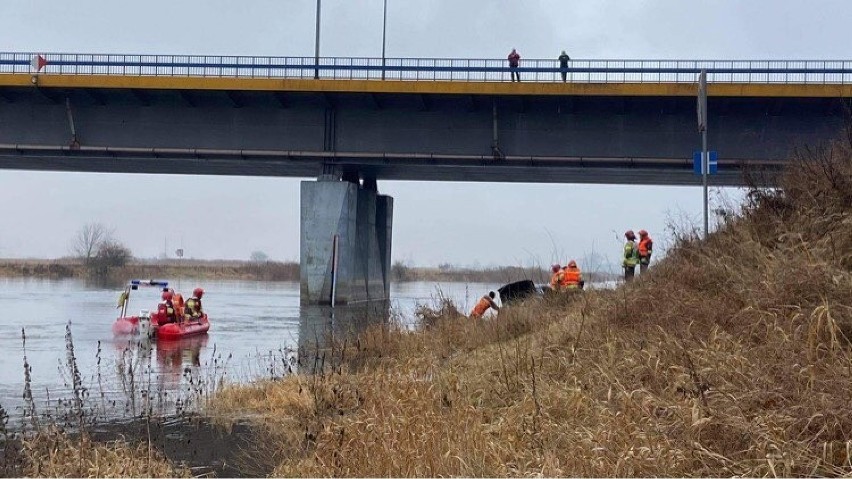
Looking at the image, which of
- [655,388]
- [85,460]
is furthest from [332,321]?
[655,388]

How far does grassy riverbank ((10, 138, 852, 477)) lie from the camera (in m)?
6.06

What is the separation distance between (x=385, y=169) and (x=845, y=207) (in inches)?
1222

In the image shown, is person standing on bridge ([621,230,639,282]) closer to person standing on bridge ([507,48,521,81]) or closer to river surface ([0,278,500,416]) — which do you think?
river surface ([0,278,500,416])

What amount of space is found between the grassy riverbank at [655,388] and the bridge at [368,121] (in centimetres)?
2005

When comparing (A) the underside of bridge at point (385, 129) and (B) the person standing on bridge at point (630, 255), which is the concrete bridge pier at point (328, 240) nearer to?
(A) the underside of bridge at point (385, 129)

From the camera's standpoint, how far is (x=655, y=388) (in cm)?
770

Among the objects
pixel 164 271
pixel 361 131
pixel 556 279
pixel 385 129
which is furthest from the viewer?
pixel 164 271

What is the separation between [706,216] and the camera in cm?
1452

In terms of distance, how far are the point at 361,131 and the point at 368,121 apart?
466mm

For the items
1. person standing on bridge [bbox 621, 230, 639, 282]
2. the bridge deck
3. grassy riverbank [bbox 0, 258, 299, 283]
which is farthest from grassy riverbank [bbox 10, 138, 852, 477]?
grassy riverbank [bbox 0, 258, 299, 283]

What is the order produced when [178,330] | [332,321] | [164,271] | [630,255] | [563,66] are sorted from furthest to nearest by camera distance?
[164,271] → [563,66] → [332,321] → [178,330] → [630,255]

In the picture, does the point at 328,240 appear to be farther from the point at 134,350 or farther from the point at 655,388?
the point at 655,388

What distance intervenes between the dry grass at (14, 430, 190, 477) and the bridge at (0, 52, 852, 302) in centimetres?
2570

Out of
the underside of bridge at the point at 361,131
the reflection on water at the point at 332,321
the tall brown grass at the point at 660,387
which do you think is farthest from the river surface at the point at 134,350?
the underside of bridge at the point at 361,131
